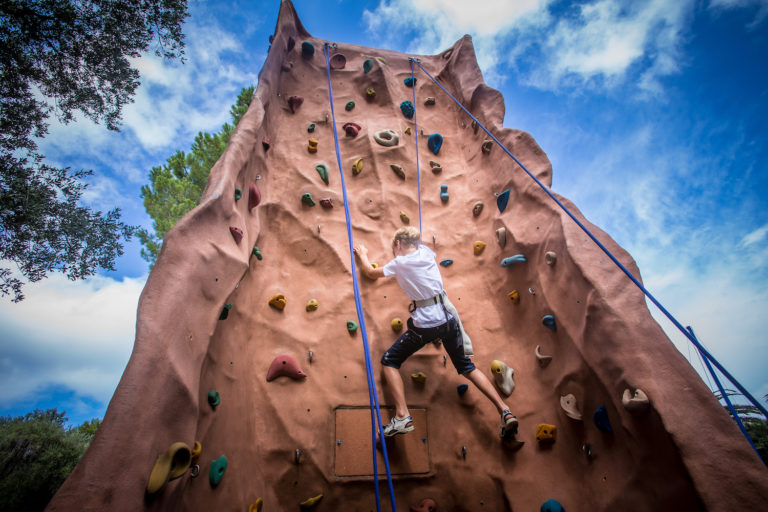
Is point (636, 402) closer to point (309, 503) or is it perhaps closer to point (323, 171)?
point (309, 503)

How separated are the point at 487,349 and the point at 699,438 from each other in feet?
4.87

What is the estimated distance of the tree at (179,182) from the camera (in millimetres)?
6297

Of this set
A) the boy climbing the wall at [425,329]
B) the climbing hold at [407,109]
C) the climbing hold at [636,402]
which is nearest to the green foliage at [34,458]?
the boy climbing the wall at [425,329]

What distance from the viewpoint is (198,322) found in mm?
1843

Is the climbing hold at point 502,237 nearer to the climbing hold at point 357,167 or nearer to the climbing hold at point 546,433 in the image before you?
the climbing hold at point 546,433

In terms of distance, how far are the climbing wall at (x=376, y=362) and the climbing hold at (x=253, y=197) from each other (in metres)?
0.03

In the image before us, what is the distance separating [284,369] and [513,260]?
89.4 inches

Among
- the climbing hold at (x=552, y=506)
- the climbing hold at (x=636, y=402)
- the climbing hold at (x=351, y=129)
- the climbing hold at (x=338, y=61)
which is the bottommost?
the climbing hold at (x=552, y=506)

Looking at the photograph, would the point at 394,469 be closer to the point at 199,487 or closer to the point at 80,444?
the point at 199,487

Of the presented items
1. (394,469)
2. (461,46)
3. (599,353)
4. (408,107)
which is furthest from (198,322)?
(461,46)

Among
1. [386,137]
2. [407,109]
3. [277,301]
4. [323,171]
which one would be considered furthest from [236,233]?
[407,109]

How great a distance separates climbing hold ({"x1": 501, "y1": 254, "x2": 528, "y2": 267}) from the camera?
303 centimetres

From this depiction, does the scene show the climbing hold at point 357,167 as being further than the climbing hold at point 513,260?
Yes

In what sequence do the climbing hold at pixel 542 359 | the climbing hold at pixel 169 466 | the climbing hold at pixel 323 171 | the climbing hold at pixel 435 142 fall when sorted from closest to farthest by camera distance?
the climbing hold at pixel 169 466, the climbing hold at pixel 542 359, the climbing hold at pixel 323 171, the climbing hold at pixel 435 142
